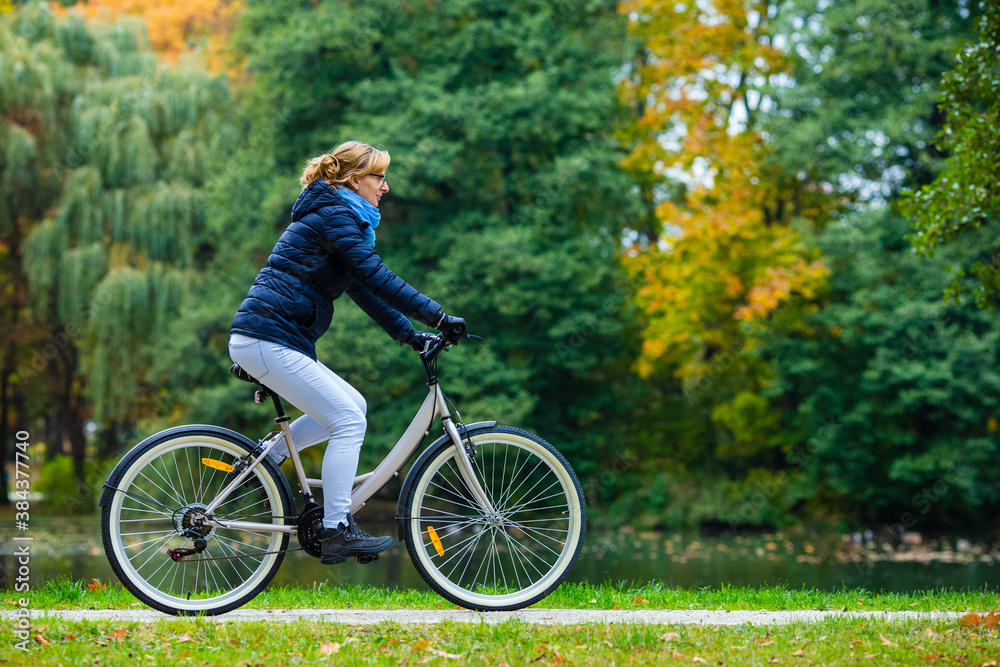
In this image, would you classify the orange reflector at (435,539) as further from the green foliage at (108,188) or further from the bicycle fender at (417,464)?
the green foliage at (108,188)

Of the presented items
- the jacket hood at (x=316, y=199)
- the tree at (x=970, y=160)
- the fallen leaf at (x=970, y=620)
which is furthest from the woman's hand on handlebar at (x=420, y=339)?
the tree at (x=970, y=160)

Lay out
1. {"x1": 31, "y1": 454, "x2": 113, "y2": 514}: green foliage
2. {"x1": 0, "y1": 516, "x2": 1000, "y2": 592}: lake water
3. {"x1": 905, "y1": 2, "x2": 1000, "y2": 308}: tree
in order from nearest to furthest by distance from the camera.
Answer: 1. {"x1": 905, "y1": 2, "x2": 1000, "y2": 308}: tree
2. {"x1": 0, "y1": 516, "x2": 1000, "y2": 592}: lake water
3. {"x1": 31, "y1": 454, "x2": 113, "y2": 514}: green foliage

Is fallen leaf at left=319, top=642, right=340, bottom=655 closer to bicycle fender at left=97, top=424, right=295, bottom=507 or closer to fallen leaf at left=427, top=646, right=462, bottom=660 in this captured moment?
fallen leaf at left=427, top=646, right=462, bottom=660

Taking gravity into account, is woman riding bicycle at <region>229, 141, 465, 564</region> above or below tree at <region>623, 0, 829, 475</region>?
below

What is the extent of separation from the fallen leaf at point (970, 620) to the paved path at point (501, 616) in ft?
0.51

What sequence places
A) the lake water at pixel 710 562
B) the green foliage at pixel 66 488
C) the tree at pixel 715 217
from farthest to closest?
1. the green foliage at pixel 66 488
2. the tree at pixel 715 217
3. the lake water at pixel 710 562

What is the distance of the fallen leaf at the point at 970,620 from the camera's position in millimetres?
4219

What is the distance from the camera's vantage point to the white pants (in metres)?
4.02

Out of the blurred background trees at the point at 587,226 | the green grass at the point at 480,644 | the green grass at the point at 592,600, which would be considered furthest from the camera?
the blurred background trees at the point at 587,226

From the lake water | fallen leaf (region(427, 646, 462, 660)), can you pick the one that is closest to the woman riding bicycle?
fallen leaf (region(427, 646, 462, 660))

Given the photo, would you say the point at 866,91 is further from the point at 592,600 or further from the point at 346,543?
the point at 346,543

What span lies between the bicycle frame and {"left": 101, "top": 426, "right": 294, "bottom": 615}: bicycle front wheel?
0.17 ft

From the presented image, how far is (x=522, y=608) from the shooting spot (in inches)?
171

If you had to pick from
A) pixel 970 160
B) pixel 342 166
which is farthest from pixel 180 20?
pixel 342 166
